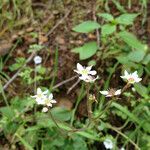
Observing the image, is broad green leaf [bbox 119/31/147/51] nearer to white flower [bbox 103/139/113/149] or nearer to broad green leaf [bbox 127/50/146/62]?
broad green leaf [bbox 127/50/146/62]

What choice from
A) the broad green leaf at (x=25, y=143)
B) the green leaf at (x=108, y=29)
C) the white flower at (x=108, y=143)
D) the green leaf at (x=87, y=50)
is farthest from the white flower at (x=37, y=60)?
the white flower at (x=108, y=143)

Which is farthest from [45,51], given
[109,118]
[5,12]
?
[109,118]

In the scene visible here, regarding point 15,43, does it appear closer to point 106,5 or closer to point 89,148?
point 106,5

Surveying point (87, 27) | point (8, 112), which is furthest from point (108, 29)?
point (8, 112)

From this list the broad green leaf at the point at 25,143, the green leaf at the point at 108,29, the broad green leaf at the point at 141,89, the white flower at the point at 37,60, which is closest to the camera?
the broad green leaf at the point at 25,143

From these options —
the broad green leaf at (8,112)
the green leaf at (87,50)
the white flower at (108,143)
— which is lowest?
the white flower at (108,143)

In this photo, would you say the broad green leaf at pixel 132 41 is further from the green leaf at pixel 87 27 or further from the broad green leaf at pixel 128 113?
the broad green leaf at pixel 128 113

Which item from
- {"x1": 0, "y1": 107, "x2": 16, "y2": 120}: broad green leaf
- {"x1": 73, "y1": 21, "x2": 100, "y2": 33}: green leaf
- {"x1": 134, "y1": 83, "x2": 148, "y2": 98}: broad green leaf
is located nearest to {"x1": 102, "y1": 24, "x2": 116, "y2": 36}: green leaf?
{"x1": 73, "y1": 21, "x2": 100, "y2": 33}: green leaf
